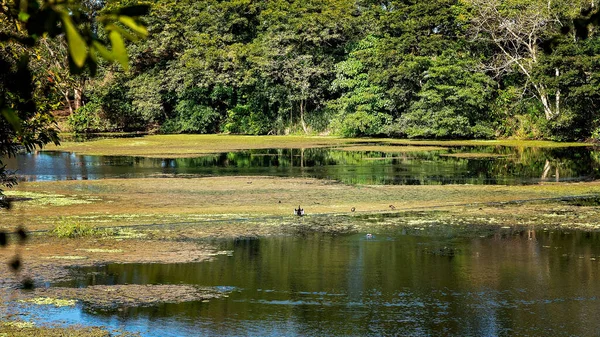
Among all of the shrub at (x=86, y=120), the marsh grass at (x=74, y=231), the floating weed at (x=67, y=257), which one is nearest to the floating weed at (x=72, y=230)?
the marsh grass at (x=74, y=231)

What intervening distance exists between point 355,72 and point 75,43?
143 feet

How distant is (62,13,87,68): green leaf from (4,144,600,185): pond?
63.8ft

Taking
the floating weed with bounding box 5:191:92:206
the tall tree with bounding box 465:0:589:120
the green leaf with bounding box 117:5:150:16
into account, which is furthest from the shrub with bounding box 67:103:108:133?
the green leaf with bounding box 117:5:150:16

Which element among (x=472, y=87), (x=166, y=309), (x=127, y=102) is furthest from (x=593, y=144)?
(x=127, y=102)

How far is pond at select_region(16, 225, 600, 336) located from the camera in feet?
25.5

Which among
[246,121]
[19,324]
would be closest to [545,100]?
[246,121]

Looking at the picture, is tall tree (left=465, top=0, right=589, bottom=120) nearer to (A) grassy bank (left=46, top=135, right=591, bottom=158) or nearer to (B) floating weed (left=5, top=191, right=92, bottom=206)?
(A) grassy bank (left=46, top=135, right=591, bottom=158)

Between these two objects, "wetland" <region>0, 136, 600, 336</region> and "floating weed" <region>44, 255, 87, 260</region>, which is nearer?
"wetland" <region>0, 136, 600, 336</region>

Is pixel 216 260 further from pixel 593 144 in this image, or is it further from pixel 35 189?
pixel 593 144

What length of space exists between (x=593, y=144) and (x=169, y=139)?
21018 mm

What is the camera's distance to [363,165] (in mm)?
26734

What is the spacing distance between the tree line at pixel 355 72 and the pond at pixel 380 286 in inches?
860

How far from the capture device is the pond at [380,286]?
7.78 m

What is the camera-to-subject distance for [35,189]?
19.9m
